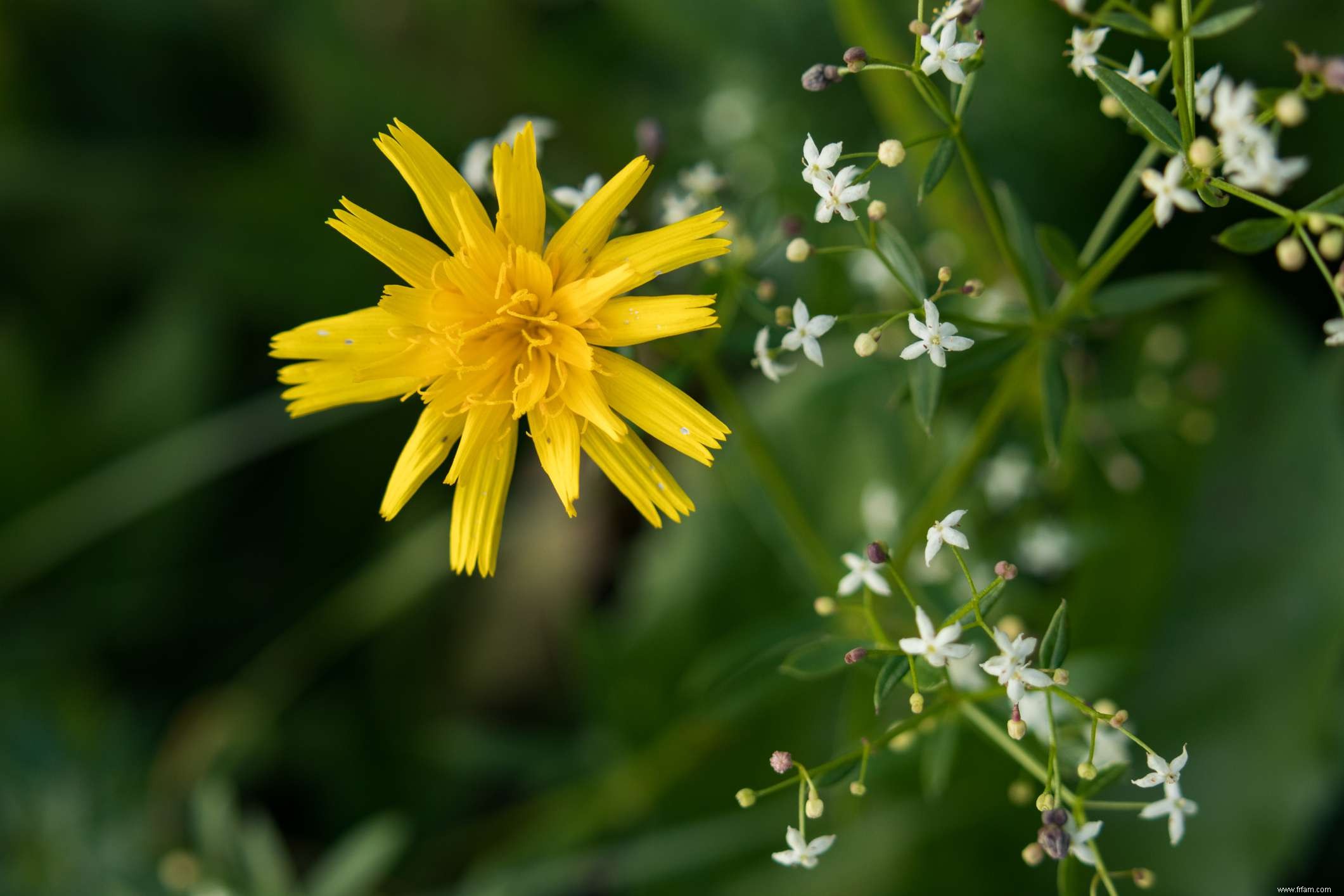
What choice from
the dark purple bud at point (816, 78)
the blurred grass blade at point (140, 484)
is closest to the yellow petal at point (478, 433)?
the dark purple bud at point (816, 78)

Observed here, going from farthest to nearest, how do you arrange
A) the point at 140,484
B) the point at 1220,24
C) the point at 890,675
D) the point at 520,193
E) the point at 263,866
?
the point at 140,484
the point at 263,866
the point at 520,193
the point at 890,675
the point at 1220,24

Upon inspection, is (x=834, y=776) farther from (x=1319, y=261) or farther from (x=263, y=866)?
(x=263, y=866)

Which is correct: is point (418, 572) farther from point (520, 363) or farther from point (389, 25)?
point (389, 25)

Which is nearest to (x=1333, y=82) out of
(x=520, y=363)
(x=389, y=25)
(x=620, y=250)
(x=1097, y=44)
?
(x=1097, y=44)

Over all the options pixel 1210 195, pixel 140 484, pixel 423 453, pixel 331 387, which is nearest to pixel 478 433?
pixel 423 453

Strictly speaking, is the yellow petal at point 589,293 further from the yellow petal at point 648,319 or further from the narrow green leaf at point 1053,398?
the narrow green leaf at point 1053,398

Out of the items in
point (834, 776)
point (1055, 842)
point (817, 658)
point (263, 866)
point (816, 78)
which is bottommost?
point (1055, 842)

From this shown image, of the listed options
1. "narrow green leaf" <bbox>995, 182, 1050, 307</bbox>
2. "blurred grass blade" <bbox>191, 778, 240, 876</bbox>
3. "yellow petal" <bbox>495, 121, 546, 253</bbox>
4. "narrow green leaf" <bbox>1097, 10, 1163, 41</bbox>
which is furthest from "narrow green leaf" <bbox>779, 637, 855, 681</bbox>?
"blurred grass blade" <bbox>191, 778, 240, 876</bbox>
